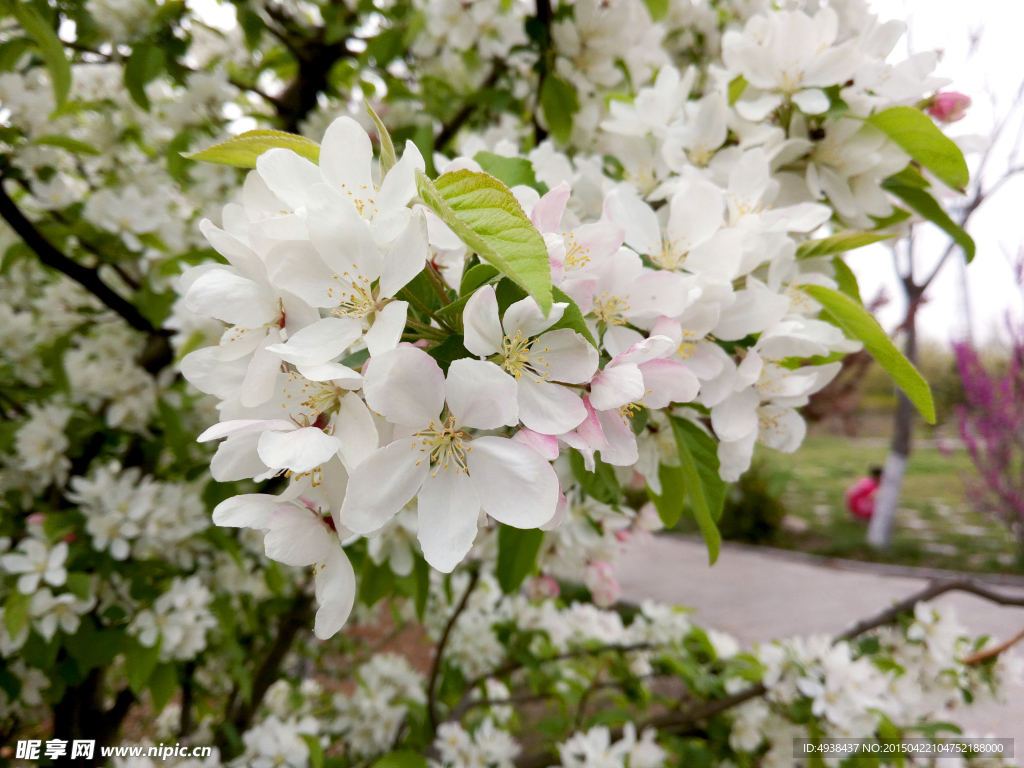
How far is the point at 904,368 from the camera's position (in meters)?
0.66

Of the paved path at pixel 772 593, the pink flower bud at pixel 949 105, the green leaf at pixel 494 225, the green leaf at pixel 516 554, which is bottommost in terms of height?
the paved path at pixel 772 593

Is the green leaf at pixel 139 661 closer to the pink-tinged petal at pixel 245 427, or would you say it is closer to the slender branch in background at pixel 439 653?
the slender branch in background at pixel 439 653

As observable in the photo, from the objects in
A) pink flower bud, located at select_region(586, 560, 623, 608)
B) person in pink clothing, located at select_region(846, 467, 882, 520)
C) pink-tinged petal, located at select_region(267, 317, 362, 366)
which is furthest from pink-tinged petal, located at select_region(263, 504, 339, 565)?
person in pink clothing, located at select_region(846, 467, 882, 520)

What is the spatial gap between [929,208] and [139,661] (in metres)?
1.68

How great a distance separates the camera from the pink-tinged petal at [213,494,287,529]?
0.46 m

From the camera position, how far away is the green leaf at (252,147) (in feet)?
1.73

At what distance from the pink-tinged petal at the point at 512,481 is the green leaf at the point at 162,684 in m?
1.17

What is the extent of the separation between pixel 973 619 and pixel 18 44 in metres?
4.97

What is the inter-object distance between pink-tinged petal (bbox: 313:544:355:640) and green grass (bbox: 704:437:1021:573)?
5.40m

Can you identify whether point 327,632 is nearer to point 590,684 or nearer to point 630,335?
point 630,335

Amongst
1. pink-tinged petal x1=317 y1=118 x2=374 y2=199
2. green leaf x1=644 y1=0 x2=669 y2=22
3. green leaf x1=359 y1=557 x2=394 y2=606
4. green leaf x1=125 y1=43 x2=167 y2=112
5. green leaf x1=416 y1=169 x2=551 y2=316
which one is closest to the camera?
green leaf x1=416 y1=169 x2=551 y2=316

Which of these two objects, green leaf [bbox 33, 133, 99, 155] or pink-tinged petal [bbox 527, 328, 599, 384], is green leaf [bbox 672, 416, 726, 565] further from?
green leaf [bbox 33, 133, 99, 155]

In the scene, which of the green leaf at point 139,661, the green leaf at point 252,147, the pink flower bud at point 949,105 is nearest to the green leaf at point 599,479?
the green leaf at point 252,147

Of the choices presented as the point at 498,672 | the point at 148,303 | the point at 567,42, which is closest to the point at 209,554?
the point at 148,303
